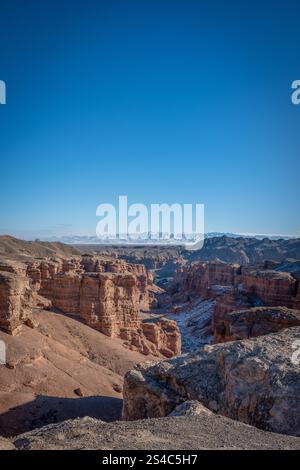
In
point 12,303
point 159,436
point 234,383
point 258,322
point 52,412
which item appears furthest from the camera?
point 258,322

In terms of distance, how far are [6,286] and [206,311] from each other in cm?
4509

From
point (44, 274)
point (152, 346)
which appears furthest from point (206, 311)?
point (44, 274)

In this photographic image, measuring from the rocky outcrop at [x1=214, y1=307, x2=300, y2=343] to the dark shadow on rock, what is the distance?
9.51 meters

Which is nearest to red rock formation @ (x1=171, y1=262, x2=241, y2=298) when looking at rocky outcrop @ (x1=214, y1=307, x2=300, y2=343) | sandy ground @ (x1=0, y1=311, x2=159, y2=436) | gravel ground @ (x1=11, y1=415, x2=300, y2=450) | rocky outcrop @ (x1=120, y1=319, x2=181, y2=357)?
rocky outcrop @ (x1=120, y1=319, x2=181, y2=357)

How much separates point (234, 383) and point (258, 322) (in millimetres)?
17023

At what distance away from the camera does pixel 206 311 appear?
214 feet

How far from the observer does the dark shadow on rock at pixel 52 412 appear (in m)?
18.0

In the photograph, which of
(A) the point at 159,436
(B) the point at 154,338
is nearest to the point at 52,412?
(A) the point at 159,436

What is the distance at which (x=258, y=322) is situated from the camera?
27.1m

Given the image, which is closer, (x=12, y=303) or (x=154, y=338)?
(x=12, y=303)

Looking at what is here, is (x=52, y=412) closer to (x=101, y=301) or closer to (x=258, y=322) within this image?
(x=258, y=322)
